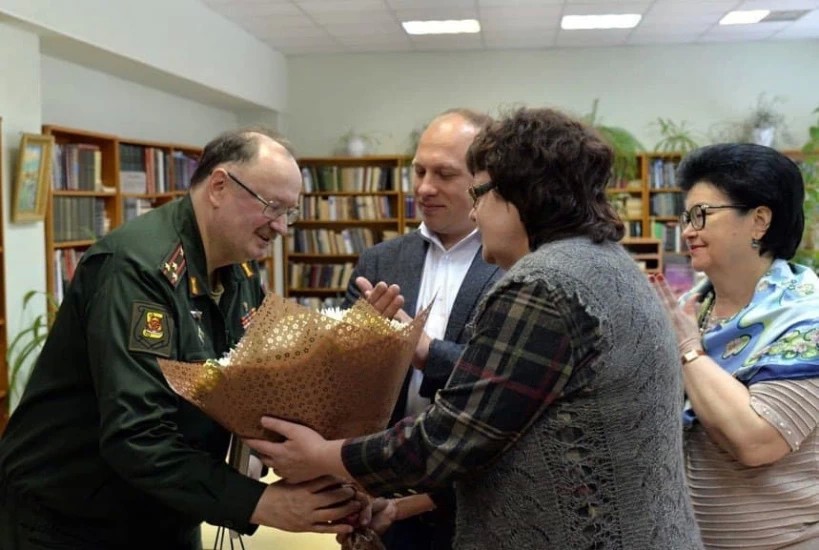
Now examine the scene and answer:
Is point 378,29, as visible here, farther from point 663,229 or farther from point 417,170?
point 417,170

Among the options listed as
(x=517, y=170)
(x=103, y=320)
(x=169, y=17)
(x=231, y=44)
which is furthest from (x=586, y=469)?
(x=231, y=44)

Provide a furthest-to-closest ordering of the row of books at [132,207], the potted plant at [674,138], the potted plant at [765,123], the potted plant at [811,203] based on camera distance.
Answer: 1. the potted plant at [674,138]
2. the potted plant at [765,123]
3. the row of books at [132,207]
4. the potted plant at [811,203]

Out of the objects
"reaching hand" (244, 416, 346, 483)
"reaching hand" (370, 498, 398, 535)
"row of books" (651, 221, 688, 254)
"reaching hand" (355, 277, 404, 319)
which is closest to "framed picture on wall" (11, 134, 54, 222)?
"reaching hand" (355, 277, 404, 319)

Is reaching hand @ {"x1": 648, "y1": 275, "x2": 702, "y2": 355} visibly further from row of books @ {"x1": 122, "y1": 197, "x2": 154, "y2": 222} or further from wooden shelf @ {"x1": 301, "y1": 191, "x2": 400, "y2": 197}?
wooden shelf @ {"x1": 301, "y1": 191, "x2": 400, "y2": 197}

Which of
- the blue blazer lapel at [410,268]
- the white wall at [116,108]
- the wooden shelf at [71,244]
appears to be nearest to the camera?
the blue blazer lapel at [410,268]

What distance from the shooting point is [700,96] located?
8.29 meters

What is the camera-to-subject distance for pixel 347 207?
27.6 feet

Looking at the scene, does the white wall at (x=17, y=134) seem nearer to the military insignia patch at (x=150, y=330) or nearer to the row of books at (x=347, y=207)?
the military insignia patch at (x=150, y=330)

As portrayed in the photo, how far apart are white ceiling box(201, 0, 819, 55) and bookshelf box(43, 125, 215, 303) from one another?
1.44 metres

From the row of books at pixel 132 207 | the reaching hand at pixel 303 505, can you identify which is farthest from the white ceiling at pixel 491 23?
the reaching hand at pixel 303 505

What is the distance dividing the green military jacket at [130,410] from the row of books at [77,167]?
3.50 m

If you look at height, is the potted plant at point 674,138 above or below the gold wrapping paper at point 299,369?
above

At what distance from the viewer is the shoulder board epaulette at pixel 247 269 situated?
187 centimetres

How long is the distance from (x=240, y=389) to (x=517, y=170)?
1.74ft
